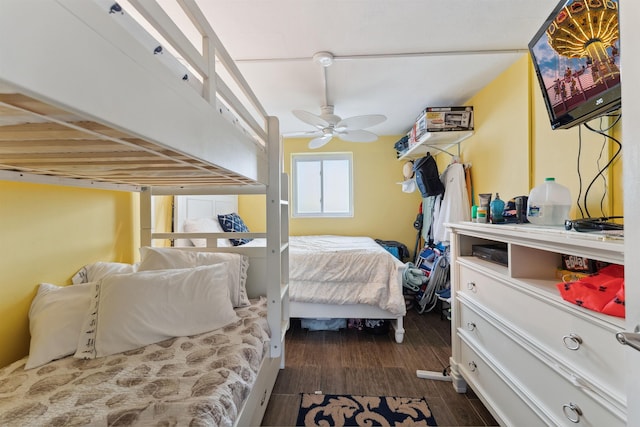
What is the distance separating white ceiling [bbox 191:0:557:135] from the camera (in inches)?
60.7

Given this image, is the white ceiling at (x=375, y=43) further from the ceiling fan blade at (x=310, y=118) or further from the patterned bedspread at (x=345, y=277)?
the patterned bedspread at (x=345, y=277)

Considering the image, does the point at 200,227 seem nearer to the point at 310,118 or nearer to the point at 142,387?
the point at 310,118

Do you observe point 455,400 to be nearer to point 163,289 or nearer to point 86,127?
point 163,289

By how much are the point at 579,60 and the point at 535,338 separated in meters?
1.23

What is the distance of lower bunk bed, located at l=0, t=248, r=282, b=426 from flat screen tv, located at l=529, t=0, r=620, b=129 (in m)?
1.88

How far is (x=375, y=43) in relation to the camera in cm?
188

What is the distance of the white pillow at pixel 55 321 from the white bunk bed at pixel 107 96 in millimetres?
376

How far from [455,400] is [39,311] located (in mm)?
2256


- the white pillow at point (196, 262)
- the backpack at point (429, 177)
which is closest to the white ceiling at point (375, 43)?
the backpack at point (429, 177)

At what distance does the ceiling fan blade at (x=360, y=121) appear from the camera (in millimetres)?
2468

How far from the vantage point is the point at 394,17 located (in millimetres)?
1618

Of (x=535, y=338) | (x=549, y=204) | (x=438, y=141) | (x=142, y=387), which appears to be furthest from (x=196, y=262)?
(x=438, y=141)

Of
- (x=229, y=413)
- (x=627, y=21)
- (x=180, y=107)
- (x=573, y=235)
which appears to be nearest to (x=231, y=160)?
(x=180, y=107)

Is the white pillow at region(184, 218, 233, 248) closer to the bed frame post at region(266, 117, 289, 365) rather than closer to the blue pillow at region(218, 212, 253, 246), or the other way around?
the blue pillow at region(218, 212, 253, 246)
